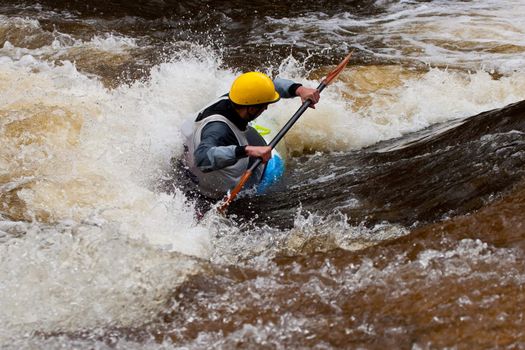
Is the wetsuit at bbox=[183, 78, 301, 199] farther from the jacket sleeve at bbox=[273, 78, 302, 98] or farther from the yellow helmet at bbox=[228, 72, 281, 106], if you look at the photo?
the jacket sleeve at bbox=[273, 78, 302, 98]

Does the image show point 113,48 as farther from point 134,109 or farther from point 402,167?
point 402,167

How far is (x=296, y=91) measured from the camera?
17.5ft

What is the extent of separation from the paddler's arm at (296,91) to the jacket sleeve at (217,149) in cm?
82

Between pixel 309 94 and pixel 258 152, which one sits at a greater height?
pixel 309 94

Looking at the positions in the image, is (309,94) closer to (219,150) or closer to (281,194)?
(281,194)

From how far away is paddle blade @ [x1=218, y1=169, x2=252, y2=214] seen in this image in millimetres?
4578

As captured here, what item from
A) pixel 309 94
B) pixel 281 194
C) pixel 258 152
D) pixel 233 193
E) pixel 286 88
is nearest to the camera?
pixel 258 152

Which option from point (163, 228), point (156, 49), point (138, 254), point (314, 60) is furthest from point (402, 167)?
point (156, 49)

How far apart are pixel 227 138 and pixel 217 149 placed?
257 mm

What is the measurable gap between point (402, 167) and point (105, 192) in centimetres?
221

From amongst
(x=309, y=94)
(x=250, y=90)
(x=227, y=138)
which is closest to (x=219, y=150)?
(x=227, y=138)

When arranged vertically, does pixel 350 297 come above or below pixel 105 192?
above

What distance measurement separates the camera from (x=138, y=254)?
3.46 meters

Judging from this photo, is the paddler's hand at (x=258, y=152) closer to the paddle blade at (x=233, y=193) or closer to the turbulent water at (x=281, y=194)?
the paddle blade at (x=233, y=193)
